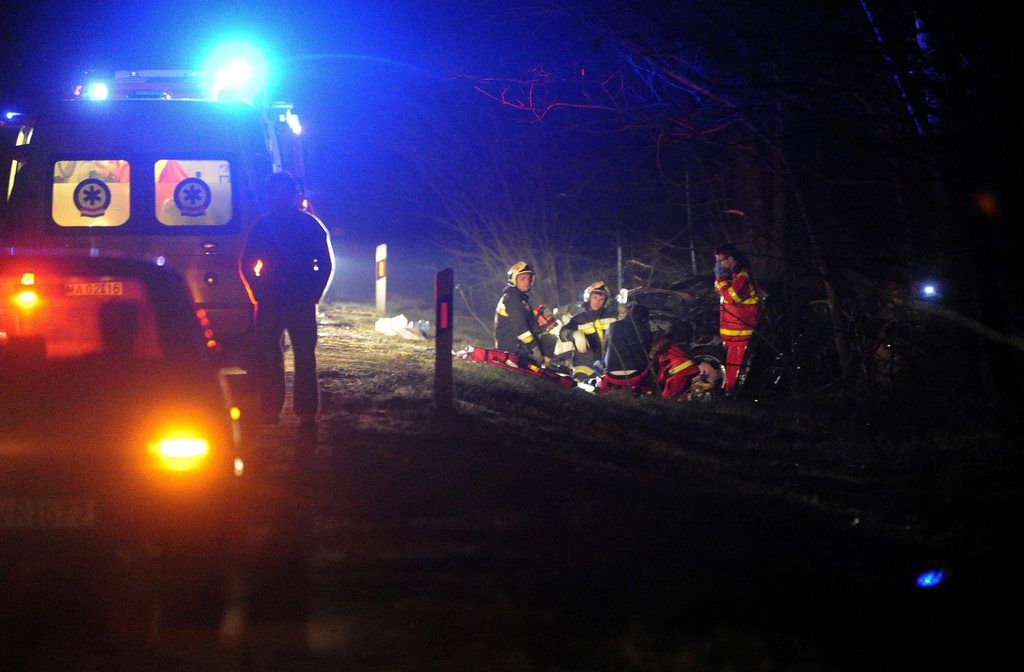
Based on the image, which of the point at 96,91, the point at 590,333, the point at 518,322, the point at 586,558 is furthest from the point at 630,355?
the point at 586,558

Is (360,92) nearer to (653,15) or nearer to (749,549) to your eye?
(653,15)

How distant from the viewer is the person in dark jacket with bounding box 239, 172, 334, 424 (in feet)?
28.7

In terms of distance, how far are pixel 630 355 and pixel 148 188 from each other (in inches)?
222

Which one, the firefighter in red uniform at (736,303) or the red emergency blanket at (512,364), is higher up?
the firefighter in red uniform at (736,303)

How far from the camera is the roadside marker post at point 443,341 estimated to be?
30.6 feet

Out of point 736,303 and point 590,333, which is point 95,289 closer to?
point 736,303

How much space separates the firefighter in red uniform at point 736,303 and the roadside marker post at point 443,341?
140 inches

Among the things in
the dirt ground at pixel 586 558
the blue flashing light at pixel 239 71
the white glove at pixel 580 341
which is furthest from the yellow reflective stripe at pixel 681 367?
the blue flashing light at pixel 239 71

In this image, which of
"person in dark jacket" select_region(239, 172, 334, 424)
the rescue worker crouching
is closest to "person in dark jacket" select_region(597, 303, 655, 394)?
the rescue worker crouching

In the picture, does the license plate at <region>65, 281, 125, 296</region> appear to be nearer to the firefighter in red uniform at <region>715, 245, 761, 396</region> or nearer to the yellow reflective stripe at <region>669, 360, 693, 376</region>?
the firefighter in red uniform at <region>715, 245, 761, 396</region>

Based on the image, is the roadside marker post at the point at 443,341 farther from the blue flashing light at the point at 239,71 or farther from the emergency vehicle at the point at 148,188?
the blue flashing light at the point at 239,71

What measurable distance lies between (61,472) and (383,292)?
1430 cm

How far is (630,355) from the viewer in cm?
1299

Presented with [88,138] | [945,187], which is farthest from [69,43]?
[945,187]
